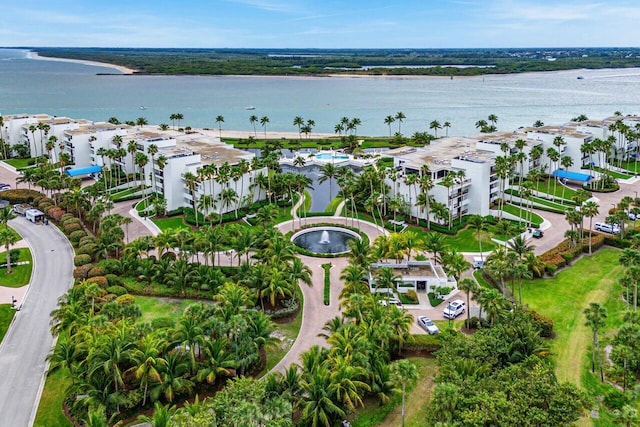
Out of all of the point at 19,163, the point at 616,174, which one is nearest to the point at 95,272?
the point at 19,163

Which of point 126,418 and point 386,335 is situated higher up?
point 386,335

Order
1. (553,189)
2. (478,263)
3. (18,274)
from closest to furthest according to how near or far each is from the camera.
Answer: (18,274)
(478,263)
(553,189)

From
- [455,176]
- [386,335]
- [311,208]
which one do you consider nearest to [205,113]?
[311,208]

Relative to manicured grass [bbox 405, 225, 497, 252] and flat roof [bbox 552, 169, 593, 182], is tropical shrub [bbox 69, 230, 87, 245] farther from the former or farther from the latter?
flat roof [bbox 552, 169, 593, 182]

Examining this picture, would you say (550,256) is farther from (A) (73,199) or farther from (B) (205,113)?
(B) (205,113)

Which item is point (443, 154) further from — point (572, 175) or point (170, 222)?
point (170, 222)

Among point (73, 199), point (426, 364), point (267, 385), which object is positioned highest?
point (73, 199)

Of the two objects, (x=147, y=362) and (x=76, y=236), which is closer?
(x=147, y=362)

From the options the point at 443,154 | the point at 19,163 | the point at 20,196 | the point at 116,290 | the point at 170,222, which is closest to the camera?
the point at 116,290
